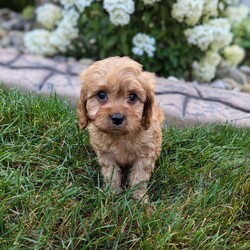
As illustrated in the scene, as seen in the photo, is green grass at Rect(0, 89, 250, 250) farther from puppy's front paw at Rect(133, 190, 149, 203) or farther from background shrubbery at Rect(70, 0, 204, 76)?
background shrubbery at Rect(70, 0, 204, 76)

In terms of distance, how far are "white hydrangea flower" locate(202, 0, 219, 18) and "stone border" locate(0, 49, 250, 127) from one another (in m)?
1.15

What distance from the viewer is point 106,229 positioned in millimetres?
3678

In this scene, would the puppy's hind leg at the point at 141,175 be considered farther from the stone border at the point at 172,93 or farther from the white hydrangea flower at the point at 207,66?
the white hydrangea flower at the point at 207,66

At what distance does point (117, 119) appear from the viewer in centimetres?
366

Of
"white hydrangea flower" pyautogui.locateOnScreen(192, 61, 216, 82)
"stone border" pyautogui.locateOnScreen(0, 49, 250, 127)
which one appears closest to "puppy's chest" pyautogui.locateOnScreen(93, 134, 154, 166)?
"stone border" pyautogui.locateOnScreen(0, 49, 250, 127)

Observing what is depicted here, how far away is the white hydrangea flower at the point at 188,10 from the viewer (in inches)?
245

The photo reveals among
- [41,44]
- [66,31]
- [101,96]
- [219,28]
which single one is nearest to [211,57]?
[219,28]

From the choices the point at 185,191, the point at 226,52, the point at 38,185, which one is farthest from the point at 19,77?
the point at 226,52

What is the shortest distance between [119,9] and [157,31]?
65 centimetres

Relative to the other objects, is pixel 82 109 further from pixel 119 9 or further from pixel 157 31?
pixel 157 31

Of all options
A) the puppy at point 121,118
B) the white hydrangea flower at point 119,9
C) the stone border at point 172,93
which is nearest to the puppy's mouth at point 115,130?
the puppy at point 121,118

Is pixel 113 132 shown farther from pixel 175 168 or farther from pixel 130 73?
pixel 175 168

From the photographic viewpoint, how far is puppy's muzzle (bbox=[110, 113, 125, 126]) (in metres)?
3.65

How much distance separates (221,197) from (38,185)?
141cm
